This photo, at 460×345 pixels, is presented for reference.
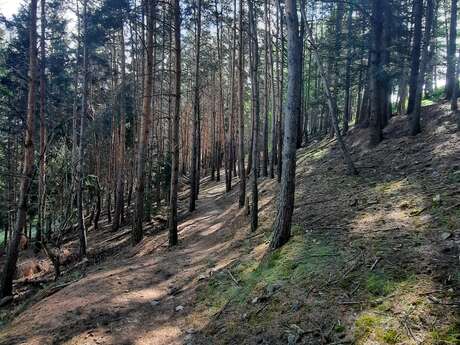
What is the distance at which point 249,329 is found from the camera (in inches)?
199

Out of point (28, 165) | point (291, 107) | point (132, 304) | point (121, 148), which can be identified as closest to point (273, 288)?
point (132, 304)

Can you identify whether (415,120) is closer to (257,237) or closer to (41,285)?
→ (257,237)

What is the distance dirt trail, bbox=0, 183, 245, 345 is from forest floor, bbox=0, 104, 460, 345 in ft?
0.11

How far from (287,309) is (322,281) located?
29.1 inches

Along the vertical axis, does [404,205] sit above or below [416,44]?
below

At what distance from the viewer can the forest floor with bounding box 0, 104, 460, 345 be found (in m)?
4.32

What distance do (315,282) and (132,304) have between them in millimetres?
3765

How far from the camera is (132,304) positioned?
6.96m

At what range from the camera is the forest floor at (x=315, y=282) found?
14.2 feet

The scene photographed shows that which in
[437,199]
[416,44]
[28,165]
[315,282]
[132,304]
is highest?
[416,44]

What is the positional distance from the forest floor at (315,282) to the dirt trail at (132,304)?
0.11ft

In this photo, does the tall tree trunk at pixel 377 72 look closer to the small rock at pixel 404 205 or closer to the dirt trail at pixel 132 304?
the small rock at pixel 404 205

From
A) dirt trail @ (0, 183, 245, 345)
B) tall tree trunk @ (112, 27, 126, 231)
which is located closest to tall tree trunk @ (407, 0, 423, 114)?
dirt trail @ (0, 183, 245, 345)

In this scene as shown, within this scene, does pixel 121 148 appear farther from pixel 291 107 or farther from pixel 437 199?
pixel 437 199
